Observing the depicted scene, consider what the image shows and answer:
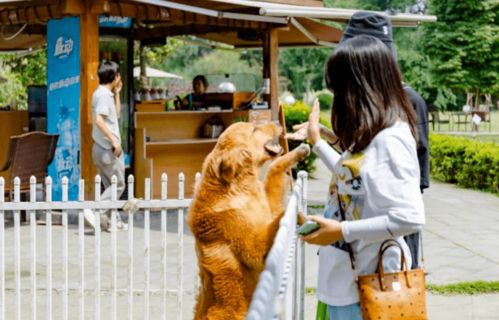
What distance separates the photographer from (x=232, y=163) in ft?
12.8

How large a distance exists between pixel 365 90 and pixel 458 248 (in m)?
7.25

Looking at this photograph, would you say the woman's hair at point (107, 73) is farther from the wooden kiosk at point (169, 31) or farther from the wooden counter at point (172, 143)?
the wooden counter at point (172, 143)

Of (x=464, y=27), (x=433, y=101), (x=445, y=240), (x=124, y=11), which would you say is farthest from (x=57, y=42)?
(x=433, y=101)

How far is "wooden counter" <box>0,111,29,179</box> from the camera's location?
14.0 metres

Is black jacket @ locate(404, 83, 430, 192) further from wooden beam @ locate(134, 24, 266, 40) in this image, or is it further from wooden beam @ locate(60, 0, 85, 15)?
wooden beam @ locate(134, 24, 266, 40)

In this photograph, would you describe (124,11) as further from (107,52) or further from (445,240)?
(445,240)

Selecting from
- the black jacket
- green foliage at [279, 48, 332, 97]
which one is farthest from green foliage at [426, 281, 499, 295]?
green foliage at [279, 48, 332, 97]

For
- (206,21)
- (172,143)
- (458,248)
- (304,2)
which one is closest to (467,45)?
(304,2)

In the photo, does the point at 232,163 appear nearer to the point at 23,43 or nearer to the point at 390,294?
the point at 390,294

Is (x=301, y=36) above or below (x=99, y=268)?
above

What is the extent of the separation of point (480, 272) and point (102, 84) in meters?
5.11

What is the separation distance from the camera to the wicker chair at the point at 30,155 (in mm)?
11141

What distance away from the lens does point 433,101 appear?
199ft

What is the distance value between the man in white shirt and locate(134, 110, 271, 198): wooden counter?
219cm
